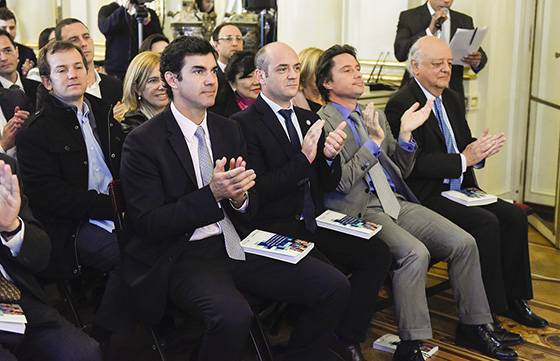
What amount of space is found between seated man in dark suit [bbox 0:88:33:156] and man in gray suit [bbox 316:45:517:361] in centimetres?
147

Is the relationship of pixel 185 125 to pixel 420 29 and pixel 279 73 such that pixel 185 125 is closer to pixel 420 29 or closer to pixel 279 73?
pixel 279 73

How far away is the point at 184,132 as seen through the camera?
321cm

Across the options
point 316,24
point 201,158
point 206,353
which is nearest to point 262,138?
point 201,158

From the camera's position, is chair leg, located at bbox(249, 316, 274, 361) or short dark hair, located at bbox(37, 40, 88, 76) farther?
short dark hair, located at bbox(37, 40, 88, 76)

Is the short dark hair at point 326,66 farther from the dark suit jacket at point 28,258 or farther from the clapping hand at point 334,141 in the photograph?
the dark suit jacket at point 28,258

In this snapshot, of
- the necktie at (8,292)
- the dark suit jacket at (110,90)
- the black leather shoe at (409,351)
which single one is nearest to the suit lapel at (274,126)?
the black leather shoe at (409,351)

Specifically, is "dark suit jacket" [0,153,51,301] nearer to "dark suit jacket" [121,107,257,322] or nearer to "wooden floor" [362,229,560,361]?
"dark suit jacket" [121,107,257,322]

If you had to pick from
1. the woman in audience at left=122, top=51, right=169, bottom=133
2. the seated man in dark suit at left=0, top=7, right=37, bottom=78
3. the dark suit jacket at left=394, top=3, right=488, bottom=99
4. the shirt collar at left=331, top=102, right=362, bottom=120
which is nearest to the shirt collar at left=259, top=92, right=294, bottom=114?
the shirt collar at left=331, top=102, right=362, bottom=120

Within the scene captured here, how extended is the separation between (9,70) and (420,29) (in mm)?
2878

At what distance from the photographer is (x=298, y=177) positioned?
11.3 feet

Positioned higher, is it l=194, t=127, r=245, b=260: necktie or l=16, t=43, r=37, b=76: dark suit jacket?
l=16, t=43, r=37, b=76: dark suit jacket

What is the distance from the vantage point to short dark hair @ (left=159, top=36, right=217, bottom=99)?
3.25 metres

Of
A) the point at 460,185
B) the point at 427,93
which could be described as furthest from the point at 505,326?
the point at 427,93

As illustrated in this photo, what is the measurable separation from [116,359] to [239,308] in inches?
39.5
